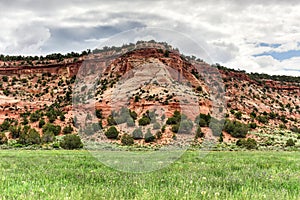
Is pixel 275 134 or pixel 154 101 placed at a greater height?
pixel 154 101

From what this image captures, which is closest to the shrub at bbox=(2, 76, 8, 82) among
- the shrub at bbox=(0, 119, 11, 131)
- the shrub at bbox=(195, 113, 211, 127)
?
the shrub at bbox=(0, 119, 11, 131)

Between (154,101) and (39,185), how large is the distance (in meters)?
68.3

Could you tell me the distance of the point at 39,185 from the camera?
789 centimetres

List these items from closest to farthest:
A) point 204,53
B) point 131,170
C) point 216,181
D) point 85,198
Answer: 1. point 85,198
2. point 216,181
3. point 131,170
4. point 204,53

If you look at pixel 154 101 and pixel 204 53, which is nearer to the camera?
pixel 204 53

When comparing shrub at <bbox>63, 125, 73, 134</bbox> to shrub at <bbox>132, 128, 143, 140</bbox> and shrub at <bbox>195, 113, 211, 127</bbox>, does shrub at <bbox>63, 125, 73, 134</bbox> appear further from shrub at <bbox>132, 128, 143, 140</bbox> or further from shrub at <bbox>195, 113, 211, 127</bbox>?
shrub at <bbox>195, 113, 211, 127</bbox>

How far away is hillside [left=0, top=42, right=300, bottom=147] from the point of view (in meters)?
44.3

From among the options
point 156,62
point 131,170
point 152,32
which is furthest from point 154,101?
point 131,170

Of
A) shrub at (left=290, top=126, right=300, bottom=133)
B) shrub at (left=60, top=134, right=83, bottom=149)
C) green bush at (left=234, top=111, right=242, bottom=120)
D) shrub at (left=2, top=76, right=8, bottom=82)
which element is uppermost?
shrub at (left=2, top=76, right=8, bottom=82)

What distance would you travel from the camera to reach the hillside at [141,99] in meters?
44.3

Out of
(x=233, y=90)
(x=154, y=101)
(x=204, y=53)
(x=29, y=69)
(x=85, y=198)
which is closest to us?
(x=85, y=198)

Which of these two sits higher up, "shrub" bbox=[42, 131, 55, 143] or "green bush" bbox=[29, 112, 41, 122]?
"green bush" bbox=[29, 112, 41, 122]

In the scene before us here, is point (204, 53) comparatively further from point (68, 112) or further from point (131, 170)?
point (68, 112)

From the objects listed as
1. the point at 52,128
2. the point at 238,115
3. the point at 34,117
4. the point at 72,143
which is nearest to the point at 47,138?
the point at 52,128
